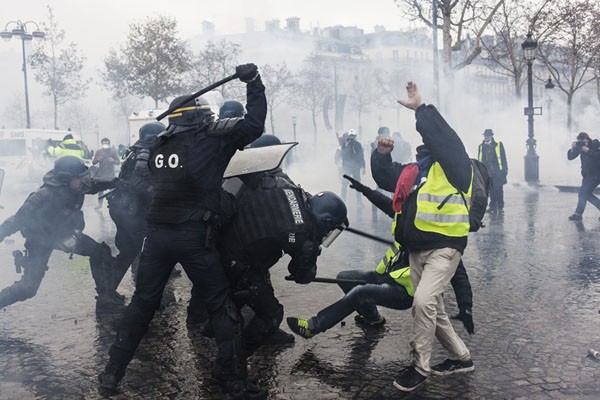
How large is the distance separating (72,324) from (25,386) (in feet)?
4.30

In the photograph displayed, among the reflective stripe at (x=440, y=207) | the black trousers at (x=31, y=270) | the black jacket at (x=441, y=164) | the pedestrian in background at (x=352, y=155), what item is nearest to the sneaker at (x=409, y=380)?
the black jacket at (x=441, y=164)

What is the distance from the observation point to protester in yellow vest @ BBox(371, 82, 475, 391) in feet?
12.0

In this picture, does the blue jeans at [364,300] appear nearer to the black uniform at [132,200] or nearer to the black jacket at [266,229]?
the black jacket at [266,229]

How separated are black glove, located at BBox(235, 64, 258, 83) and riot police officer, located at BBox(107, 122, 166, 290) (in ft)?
7.17

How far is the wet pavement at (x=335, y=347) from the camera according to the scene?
12.4 feet

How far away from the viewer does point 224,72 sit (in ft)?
120

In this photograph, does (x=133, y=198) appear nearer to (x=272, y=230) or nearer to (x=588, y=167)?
(x=272, y=230)

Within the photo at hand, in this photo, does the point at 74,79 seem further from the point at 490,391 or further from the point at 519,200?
the point at 490,391

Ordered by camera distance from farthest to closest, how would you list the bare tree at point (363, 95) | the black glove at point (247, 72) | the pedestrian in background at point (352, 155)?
the bare tree at point (363, 95), the pedestrian in background at point (352, 155), the black glove at point (247, 72)

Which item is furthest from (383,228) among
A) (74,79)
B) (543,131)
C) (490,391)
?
(543,131)

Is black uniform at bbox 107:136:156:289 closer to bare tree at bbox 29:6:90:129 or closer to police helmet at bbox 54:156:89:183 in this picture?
police helmet at bbox 54:156:89:183

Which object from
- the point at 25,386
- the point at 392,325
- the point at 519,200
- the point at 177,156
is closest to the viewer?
the point at 177,156

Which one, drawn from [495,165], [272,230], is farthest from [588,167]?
[272,230]

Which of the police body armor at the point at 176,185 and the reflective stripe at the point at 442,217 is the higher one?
the police body armor at the point at 176,185
